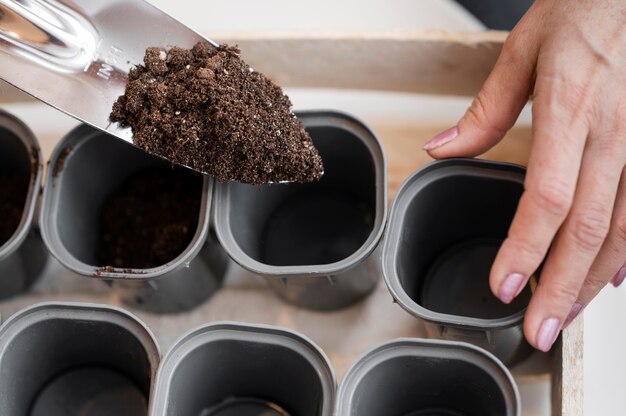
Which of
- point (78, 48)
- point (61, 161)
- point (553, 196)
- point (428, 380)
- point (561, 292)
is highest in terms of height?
point (78, 48)

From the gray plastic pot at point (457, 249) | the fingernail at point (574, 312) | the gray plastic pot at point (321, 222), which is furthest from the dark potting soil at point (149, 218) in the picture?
the fingernail at point (574, 312)

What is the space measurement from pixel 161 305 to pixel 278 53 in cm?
44

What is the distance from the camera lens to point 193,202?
3.61ft

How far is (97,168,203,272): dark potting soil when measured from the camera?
1.08 m

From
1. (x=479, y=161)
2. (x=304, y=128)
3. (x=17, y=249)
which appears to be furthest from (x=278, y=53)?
(x=17, y=249)

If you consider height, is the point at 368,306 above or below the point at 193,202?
below

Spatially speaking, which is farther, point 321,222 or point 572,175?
point 321,222

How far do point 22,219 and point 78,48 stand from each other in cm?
26

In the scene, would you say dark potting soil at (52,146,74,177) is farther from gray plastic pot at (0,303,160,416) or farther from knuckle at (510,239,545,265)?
knuckle at (510,239,545,265)

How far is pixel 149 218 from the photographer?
3.66 ft

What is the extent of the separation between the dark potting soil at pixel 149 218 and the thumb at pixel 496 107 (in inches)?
16.2

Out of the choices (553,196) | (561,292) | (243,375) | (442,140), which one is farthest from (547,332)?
(243,375)

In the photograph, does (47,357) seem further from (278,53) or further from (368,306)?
(278,53)

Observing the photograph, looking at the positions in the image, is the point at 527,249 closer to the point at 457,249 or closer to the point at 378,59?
the point at 457,249
